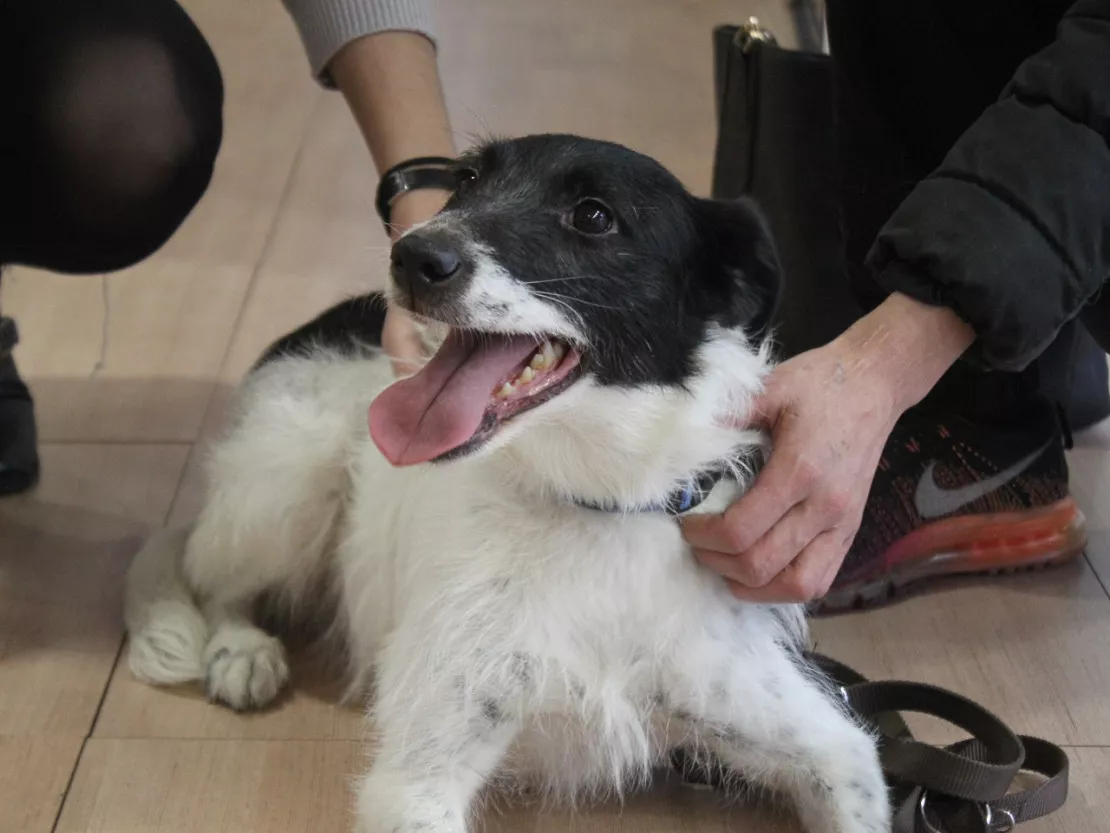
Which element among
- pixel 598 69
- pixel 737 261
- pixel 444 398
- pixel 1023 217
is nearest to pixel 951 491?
pixel 1023 217

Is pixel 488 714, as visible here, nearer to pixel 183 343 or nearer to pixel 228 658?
pixel 228 658

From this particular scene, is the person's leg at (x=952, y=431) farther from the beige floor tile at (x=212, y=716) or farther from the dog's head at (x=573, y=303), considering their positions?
the beige floor tile at (x=212, y=716)

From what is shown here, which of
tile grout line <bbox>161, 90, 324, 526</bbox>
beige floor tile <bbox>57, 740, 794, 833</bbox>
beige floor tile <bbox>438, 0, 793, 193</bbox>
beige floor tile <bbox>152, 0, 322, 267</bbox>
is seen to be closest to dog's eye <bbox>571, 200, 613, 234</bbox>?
beige floor tile <bbox>57, 740, 794, 833</bbox>

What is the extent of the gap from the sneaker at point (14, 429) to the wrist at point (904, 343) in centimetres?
154

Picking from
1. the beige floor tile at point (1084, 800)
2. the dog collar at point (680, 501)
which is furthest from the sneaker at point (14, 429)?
the beige floor tile at point (1084, 800)

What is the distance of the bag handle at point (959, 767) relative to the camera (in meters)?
1.38

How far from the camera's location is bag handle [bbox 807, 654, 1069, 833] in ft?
4.54

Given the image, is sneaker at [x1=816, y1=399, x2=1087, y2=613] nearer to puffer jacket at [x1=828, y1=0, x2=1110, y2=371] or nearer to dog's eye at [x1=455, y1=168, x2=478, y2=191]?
puffer jacket at [x1=828, y1=0, x2=1110, y2=371]

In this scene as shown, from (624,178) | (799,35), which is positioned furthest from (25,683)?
(799,35)

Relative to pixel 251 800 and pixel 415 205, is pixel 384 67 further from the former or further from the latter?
pixel 251 800

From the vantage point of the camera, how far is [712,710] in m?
1.34

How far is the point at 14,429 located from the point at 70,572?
39 centimetres

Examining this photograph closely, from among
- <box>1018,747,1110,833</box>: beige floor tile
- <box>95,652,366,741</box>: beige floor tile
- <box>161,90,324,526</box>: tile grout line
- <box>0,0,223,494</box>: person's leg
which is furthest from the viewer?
<box>161,90,324,526</box>: tile grout line

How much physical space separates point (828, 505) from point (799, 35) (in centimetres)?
285
